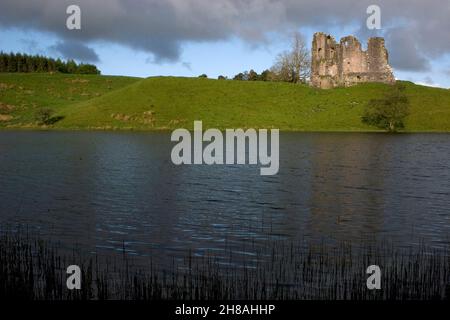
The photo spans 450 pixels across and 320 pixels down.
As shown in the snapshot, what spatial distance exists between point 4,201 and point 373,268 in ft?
68.3

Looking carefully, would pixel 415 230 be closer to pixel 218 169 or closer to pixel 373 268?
pixel 373 268

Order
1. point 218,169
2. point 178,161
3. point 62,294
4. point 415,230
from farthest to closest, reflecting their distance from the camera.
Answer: point 178,161 < point 218,169 < point 415,230 < point 62,294

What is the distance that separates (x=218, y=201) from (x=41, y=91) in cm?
12302

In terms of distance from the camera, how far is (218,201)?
1214 inches

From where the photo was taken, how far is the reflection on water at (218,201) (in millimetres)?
21969

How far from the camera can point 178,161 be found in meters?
52.2

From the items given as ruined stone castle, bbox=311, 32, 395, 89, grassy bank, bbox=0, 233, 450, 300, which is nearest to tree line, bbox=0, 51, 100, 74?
ruined stone castle, bbox=311, 32, 395, 89

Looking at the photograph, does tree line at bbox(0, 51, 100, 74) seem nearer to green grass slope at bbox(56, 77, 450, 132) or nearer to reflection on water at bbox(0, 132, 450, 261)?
green grass slope at bbox(56, 77, 450, 132)

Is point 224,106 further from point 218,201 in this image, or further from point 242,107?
point 218,201

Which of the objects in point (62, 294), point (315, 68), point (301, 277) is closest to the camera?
point (62, 294)

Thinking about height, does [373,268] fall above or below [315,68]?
below

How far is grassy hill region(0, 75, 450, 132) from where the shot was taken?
108062 millimetres

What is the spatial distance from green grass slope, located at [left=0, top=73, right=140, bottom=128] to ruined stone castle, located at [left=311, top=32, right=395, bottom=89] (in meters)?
59.0
